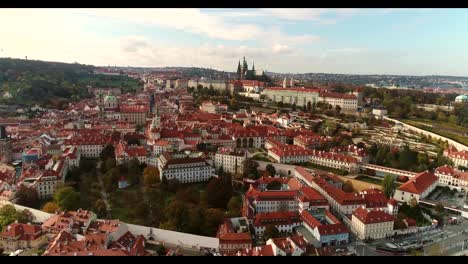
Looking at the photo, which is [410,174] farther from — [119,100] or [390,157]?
[119,100]

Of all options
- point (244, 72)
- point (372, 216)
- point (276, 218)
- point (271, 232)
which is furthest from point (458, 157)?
point (244, 72)

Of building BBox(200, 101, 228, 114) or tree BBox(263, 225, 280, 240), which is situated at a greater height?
building BBox(200, 101, 228, 114)

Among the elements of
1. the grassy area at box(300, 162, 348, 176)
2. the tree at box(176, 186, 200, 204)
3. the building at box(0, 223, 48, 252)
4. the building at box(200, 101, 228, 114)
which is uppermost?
the building at box(200, 101, 228, 114)

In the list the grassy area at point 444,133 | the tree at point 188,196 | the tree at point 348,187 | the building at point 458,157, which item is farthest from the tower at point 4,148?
the grassy area at point 444,133

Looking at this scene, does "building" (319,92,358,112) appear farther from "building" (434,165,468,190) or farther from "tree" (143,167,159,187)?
"tree" (143,167,159,187)

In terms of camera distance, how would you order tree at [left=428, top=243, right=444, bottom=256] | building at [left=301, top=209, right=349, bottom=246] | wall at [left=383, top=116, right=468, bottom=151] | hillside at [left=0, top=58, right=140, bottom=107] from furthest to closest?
hillside at [left=0, top=58, right=140, bottom=107]
wall at [left=383, top=116, right=468, bottom=151]
building at [left=301, top=209, right=349, bottom=246]
tree at [left=428, top=243, right=444, bottom=256]

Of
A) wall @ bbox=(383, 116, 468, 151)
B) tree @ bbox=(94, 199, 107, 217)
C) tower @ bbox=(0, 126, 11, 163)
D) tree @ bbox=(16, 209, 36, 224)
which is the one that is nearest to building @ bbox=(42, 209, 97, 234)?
tree @ bbox=(94, 199, 107, 217)
